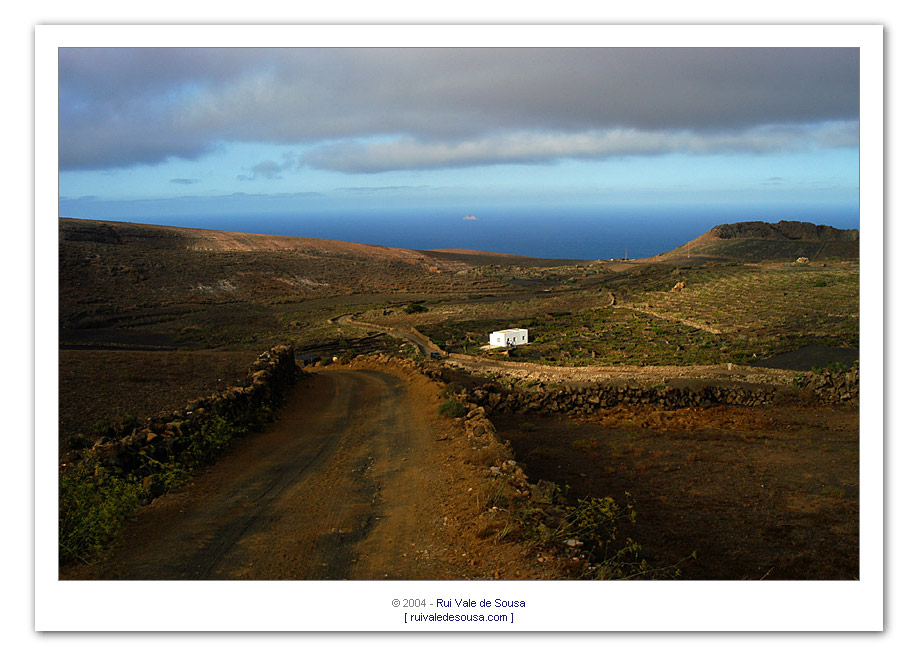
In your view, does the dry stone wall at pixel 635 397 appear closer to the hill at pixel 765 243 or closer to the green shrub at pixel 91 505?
→ the green shrub at pixel 91 505

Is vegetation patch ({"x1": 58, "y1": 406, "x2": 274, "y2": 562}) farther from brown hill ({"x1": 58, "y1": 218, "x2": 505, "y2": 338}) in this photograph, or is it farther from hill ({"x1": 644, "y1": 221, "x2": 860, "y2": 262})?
hill ({"x1": 644, "y1": 221, "x2": 860, "y2": 262})

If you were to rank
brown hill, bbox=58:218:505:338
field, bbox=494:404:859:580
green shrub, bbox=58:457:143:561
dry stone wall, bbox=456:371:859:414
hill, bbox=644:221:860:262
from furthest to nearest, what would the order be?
hill, bbox=644:221:860:262
brown hill, bbox=58:218:505:338
dry stone wall, bbox=456:371:859:414
field, bbox=494:404:859:580
green shrub, bbox=58:457:143:561

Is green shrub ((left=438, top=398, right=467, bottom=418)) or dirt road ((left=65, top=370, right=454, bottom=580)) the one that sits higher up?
green shrub ((left=438, top=398, right=467, bottom=418))

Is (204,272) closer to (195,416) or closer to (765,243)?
(195,416)

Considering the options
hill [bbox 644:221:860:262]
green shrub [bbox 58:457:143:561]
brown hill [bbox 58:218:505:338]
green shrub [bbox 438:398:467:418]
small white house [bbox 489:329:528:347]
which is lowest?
green shrub [bbox 58:457:143:561]

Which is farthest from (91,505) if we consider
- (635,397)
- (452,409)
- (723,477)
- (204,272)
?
(204,272)

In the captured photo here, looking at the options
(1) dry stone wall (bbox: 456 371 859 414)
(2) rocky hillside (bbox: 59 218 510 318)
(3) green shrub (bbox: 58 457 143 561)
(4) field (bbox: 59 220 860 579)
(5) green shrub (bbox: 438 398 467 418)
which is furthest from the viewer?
(2) rocky hillside (bbox: 59 218 510 318)

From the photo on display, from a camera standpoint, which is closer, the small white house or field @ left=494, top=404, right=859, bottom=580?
field @ left=494, top=404, right=859, bottom=580

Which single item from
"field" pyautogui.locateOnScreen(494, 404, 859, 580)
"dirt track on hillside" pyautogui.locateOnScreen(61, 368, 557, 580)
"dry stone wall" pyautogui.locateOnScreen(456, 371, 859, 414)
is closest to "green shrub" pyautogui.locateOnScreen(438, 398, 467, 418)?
"dirt track on hillside" pyautogui.locateOnScreen(61, 368, 557, 580)
